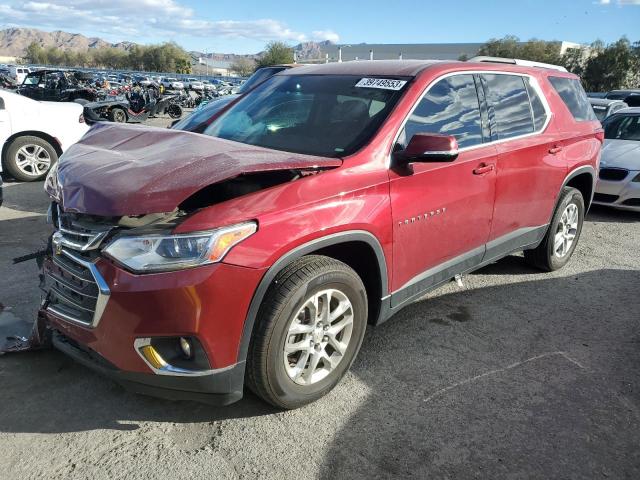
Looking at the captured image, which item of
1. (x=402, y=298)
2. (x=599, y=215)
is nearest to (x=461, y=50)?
(x=599, y=215)

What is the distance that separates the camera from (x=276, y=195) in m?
2.47

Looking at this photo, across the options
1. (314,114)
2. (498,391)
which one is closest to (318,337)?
(498,391)

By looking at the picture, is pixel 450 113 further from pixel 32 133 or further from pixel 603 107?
pixel 603 107

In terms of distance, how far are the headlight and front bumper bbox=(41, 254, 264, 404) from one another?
4cm

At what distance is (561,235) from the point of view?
16.3 feet

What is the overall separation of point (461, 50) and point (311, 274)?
8555 cm

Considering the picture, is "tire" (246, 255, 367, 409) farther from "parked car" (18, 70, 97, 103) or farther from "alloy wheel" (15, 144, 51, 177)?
"parked car" (18, 70, 97, 103)

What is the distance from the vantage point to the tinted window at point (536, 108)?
4.27 metres

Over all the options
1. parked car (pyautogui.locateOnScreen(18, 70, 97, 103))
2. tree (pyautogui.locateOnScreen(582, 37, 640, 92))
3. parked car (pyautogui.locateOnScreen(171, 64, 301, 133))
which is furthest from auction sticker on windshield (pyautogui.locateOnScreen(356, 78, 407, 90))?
tree (pyautogui.locateOnScreen(582, 37, 640, 92))

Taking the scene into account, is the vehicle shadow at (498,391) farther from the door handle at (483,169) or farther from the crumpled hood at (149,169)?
the crumpled hood at (149,169)

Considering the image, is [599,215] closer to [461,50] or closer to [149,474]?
[149,474]

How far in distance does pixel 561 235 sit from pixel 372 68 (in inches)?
105


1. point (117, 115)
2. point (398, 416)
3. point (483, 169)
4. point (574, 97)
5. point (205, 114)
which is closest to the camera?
point (398, 416)

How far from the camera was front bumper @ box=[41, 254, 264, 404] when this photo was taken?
2.23 m
